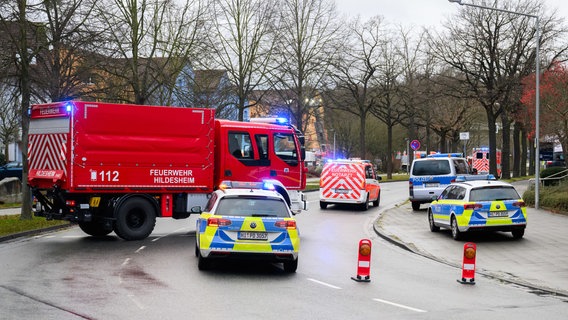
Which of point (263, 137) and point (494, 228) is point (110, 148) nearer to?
point (263, 137)

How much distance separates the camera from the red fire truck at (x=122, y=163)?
670 inches

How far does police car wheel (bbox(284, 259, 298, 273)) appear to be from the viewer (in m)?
12.6

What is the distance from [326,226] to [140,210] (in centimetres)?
704

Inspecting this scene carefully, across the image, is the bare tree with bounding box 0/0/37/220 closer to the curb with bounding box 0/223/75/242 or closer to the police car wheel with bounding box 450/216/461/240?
the curb with bounding box 0/223/75/242

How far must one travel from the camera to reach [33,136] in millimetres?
18031

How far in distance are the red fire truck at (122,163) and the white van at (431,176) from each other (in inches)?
452

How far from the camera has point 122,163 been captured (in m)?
17.4

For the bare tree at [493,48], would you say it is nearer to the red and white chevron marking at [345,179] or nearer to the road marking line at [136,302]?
the red and white chevron marking at [345,179]

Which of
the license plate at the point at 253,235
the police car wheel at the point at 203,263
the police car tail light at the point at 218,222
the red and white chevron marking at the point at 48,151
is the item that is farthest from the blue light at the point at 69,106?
the license plate at the point at 253,235

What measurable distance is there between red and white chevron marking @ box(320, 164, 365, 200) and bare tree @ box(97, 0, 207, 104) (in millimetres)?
7969

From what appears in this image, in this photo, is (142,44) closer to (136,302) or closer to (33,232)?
(33,232)

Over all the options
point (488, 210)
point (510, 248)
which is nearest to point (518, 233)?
point (488, 210)

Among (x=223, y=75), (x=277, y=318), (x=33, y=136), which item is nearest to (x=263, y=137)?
(x=33, y=136)

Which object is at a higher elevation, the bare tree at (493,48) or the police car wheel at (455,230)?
the bare tree at (493,48)
